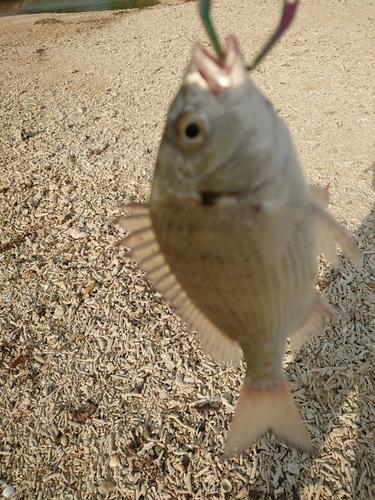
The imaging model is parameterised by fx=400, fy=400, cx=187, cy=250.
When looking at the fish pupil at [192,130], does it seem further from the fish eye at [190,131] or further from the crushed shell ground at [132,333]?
the crushed shell ground at [132,333]

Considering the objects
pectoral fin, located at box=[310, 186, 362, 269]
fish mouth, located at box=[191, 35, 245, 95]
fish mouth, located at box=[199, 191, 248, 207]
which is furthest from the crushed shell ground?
fish mouth, located at box=[191, 35, 245, 95]

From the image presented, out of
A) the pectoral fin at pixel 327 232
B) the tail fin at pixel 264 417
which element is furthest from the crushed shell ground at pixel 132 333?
the pectoral fin at pixel 327 232

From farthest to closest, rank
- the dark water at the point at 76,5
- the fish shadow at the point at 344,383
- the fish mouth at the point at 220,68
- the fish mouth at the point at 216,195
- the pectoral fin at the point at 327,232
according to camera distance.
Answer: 1. the dark water at the point at 76,5
2. the fish shadow at the point at 344,383
3. the pectoral fin at the point at 327,232
4. the fish mouth at the point at 216,195
5. the fish mouth at the point at 220,68

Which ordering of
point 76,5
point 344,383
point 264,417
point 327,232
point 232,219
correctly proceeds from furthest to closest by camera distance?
point 76,5 < point 344,383 < point 264,417 < point 327,232 < point 232,219

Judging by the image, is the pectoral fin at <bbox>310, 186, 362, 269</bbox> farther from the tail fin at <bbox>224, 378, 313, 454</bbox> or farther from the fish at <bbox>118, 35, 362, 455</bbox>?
the tail fin at <bbox>224, 378, 313, 454</bbox>

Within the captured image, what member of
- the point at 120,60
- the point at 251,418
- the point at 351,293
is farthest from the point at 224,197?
the point at 120,60

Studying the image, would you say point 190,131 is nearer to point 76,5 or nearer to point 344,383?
point 344,383

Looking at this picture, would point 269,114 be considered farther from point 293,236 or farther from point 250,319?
point 250,319

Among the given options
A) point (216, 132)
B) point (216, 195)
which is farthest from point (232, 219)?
point (216, 132)
